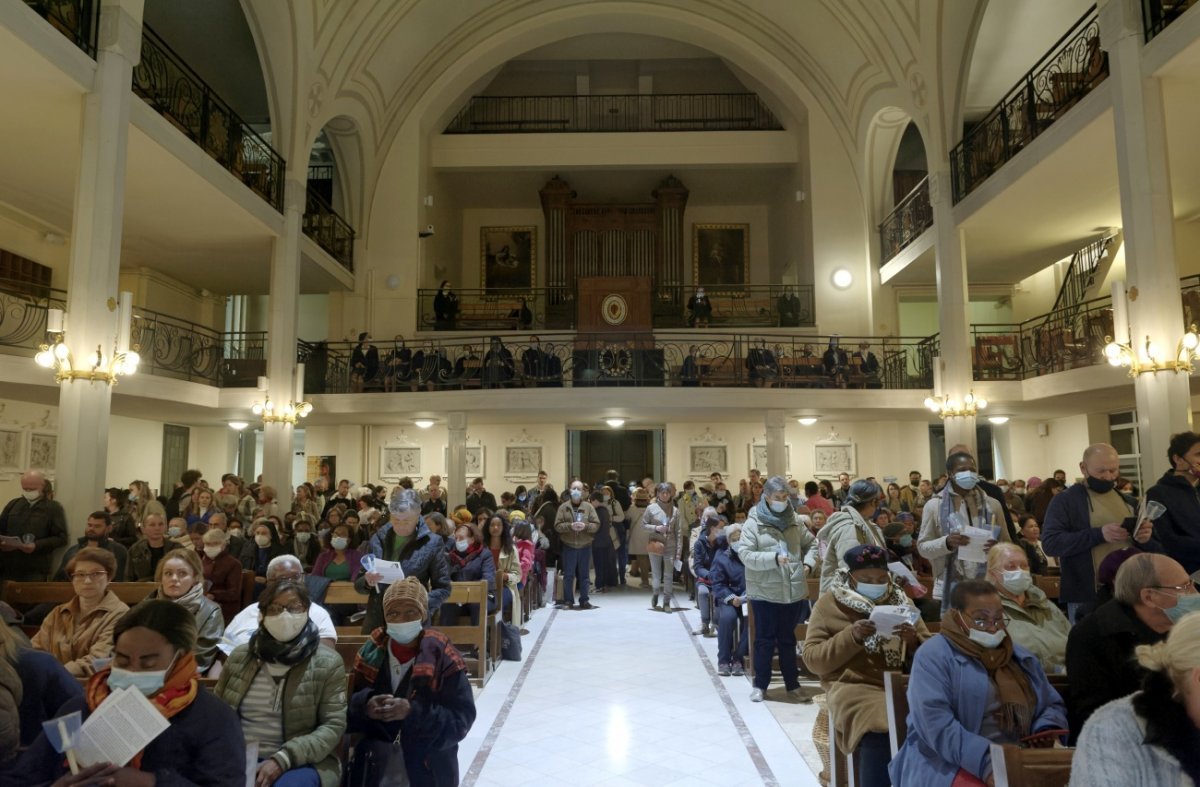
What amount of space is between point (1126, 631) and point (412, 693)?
2.69m

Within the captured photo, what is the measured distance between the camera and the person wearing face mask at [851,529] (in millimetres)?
4988

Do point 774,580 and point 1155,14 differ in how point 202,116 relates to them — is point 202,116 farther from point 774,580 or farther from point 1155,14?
point 1155,14

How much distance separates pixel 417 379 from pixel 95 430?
7.42 m

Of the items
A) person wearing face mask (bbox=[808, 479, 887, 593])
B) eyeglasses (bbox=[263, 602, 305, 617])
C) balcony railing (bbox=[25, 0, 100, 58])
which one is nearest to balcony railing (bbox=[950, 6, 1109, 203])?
person wearing face mask (bbox=[808, 479, 887, 593])

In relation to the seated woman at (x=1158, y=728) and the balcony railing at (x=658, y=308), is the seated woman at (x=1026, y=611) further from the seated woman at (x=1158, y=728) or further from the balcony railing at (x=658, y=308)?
the balcony railing at (x=658, y=308)

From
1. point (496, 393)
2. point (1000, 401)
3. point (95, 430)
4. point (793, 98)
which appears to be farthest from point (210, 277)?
point (1000, 401)

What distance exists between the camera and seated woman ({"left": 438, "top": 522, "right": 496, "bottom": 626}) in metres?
7.54

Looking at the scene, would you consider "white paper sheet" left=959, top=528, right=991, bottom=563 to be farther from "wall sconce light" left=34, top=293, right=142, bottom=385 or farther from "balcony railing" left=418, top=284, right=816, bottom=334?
"balcony railing" left=418, top=284, right=816, bottom=334

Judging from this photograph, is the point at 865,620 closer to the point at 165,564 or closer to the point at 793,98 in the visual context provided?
the point at 165,564

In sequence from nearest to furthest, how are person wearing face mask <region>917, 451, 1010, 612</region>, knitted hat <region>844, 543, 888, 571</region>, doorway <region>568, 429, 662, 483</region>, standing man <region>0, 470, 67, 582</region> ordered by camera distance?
knitted hat <region>844, 543, 888, 571</region> → person wearing face mask <region>917, 451, 1010, 612</region> → standing man <region>0, 470, 67, 582</region> → doorway <region>568, 429, 662, 483</region>

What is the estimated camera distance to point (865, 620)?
3.65 meters

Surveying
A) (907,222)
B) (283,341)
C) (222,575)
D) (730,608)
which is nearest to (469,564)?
(222,575)

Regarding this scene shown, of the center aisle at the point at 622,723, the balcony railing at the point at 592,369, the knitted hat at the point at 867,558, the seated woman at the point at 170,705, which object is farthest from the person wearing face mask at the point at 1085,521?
the balcony railing at the point at 592,369

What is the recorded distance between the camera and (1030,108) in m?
11.0
